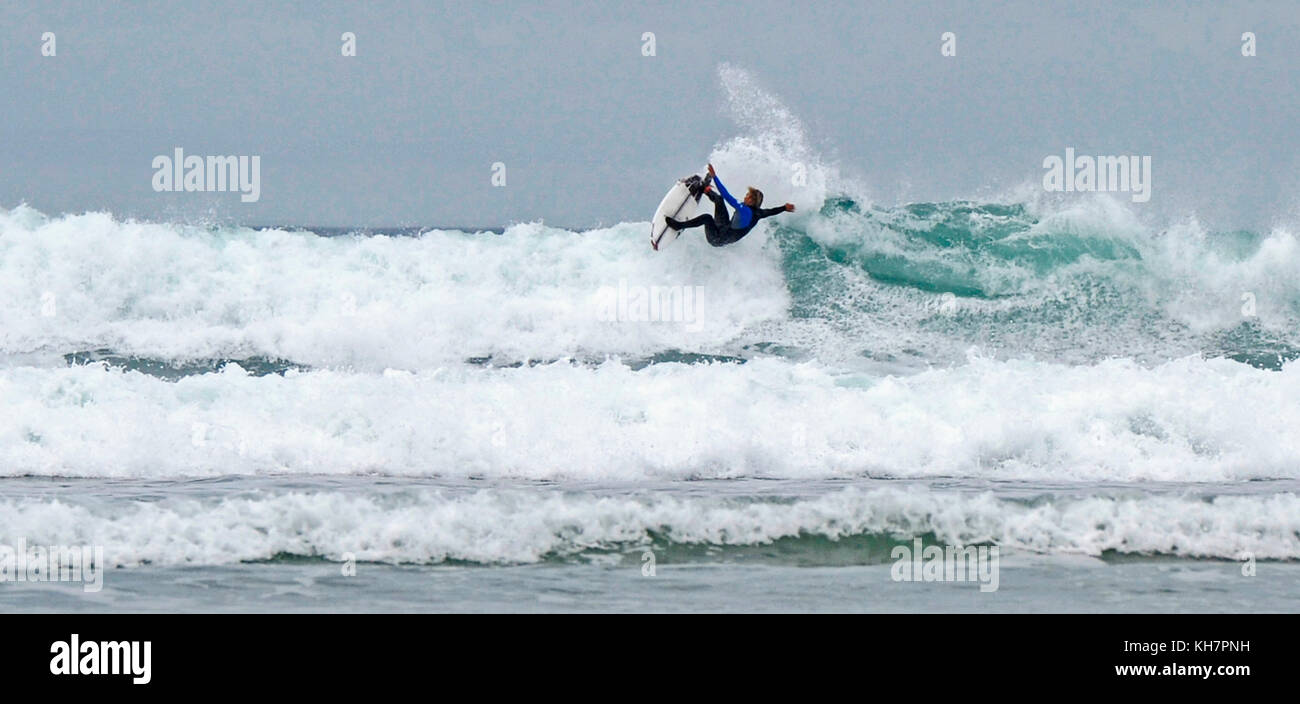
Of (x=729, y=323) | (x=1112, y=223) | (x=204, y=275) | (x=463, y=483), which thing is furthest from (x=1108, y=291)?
(x=204, y=275)

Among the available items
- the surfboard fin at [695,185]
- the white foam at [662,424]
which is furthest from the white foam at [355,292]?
the white foam at [662,424]

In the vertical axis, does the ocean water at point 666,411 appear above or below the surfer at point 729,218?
below

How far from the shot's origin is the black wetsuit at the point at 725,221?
17781 mm

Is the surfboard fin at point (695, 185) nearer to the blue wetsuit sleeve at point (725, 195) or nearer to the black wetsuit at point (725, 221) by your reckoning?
the black wetsuit at point (725, 221)

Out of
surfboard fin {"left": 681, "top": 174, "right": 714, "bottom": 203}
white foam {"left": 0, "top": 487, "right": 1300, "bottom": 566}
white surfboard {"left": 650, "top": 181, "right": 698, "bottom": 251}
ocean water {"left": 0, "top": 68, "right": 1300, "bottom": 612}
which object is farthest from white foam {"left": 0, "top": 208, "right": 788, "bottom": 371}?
white foam {"left": 0, "top": 487, "right": 1300, "bottom": 566}

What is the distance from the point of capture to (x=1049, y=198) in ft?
71.2

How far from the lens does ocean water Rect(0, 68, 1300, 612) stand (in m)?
9.01

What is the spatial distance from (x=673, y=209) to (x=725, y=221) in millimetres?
766

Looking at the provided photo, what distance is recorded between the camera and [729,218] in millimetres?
18125

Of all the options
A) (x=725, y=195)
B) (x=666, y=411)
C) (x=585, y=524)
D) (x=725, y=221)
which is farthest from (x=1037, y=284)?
(x=585, y=524)

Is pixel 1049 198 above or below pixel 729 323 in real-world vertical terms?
above

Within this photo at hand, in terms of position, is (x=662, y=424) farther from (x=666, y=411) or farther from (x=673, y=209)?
(x=673, y=209)
